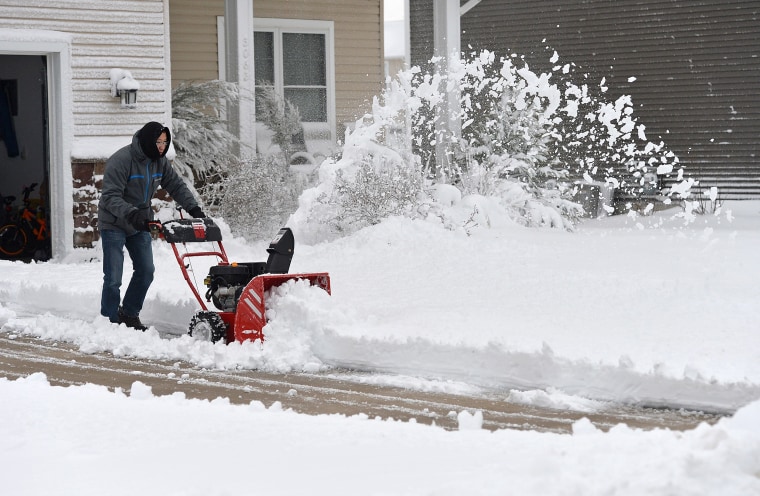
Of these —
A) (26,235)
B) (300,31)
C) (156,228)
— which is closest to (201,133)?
(26,235)

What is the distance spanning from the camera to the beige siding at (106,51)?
13.1 meters

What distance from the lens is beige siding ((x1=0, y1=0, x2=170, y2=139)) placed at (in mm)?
13148

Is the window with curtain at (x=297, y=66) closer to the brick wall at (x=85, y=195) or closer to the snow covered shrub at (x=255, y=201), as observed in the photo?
the snow covered shrub at (x=255, y=201)

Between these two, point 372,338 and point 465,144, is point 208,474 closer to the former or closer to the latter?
point 372,338

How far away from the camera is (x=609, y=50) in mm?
22562

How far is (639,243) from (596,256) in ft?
5.91

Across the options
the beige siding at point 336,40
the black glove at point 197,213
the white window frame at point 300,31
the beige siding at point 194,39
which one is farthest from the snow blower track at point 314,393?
the white window frame at point 300,31

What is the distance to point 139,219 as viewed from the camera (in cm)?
810

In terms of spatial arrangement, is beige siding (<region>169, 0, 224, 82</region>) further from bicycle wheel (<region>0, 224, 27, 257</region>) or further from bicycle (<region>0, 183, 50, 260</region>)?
bicycle wheel (<region>0, 224, 27, 257</region>)

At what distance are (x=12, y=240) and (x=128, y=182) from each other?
23.9ft

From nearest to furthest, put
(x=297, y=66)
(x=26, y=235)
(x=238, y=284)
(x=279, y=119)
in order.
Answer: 1. (x=238, y=284)
2. (x=26, y=235)
3. (x=279, y=119)
4. (x=297, y=66)

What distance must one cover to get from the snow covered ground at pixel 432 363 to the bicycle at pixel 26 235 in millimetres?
2754

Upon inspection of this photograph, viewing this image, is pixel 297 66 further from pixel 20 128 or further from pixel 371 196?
pixel 371 196

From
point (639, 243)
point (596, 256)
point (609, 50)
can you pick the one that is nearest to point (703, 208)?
point (609, 50)
